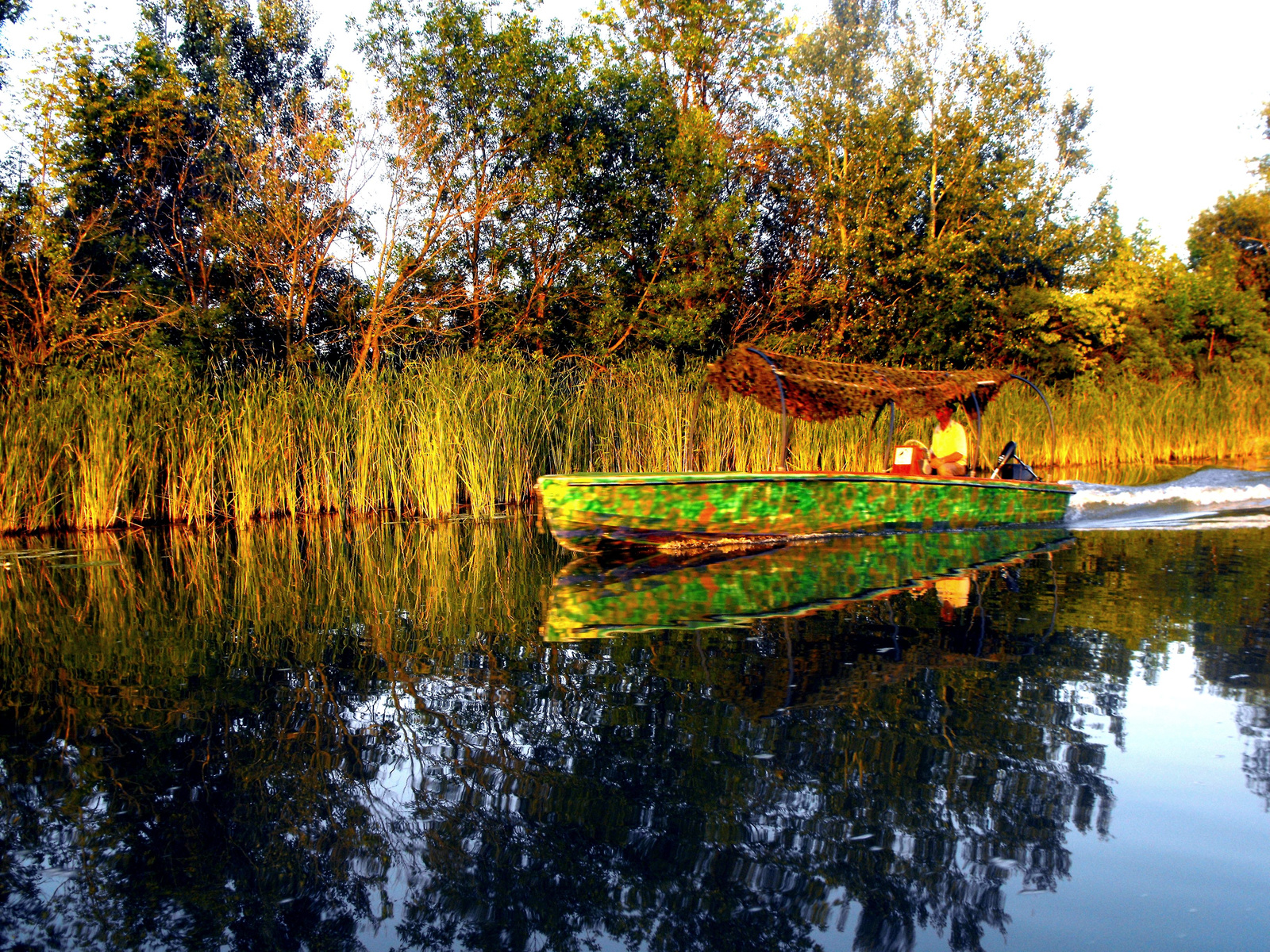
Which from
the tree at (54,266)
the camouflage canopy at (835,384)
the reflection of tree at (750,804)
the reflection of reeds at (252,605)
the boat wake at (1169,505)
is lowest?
the reflection of tree at (750,804)

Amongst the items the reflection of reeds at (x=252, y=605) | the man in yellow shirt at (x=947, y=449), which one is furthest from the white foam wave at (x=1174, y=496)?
the reflection of reeds at (x=252, y=605)

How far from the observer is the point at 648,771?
2.88 meters

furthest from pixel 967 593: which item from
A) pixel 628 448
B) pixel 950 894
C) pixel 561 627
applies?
pixel 628 448

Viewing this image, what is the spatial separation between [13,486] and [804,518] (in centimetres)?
794

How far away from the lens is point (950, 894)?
86.4 inches

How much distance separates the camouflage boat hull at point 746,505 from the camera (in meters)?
7.31

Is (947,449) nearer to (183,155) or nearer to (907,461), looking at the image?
(907,461)

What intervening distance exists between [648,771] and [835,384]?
671cm

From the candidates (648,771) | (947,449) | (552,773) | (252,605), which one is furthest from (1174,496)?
(552,773)

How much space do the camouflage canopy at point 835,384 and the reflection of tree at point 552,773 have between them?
3.94 m

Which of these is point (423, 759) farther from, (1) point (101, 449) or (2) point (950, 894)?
(1) point (101, 449)

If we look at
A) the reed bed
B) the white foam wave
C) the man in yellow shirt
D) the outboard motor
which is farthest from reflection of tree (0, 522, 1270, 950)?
the white foam wave

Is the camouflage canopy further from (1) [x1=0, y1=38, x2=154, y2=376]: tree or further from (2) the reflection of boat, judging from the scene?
(1) [x1=0, y1=38, x2=154, y2=376]: tree

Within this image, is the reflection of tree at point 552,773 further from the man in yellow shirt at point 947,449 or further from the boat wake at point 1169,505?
the boat wake at point 1169,505
